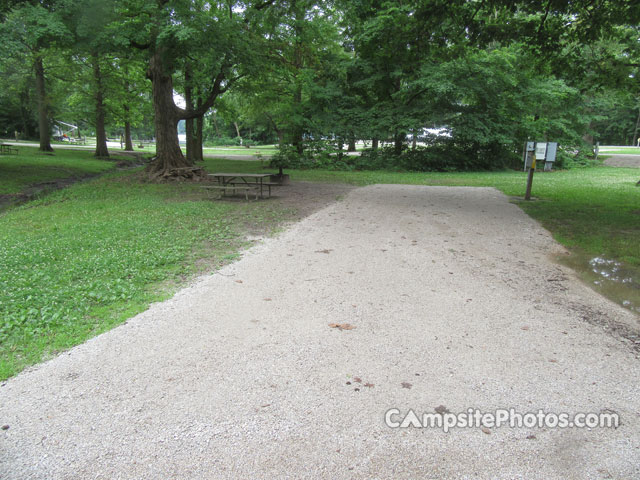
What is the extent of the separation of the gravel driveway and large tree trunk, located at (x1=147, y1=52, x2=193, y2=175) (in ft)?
36.5

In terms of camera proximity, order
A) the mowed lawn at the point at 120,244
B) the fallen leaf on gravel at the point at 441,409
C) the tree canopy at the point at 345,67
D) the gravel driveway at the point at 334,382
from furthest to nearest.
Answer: the tree canopy at the point at 345,67, the mowed lawn at the point at 120,244, the fallen leaf on gravel at the point at 441,409, the gravel driveway at the point at 334,382

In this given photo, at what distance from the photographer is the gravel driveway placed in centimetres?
221

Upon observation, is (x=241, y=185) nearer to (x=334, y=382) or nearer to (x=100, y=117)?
(x=334, y=382)

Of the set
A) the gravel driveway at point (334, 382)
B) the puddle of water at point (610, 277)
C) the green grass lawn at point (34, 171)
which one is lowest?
the gravel driveway at point (334, 382)

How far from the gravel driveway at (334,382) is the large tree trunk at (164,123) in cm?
1113

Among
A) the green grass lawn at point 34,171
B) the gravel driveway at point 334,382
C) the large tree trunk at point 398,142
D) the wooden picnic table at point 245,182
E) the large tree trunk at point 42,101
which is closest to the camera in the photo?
the gravel driveway at point 334,382

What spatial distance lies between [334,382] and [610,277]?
4.34m

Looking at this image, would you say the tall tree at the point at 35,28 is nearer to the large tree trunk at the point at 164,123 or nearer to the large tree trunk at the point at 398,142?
the large tree trunk at the point at 164,123

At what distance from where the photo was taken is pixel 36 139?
44.0 meters

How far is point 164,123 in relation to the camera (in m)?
14.9

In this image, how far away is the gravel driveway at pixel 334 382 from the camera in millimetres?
2213

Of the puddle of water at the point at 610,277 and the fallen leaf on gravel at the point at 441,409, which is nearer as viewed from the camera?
the fallen leaf on gravel at the point at 441,409

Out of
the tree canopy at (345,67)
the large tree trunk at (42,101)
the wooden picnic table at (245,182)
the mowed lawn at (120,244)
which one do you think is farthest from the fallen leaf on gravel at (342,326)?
Result: the large tree trunk at (42,101)

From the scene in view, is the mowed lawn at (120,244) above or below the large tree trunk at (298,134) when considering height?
below
